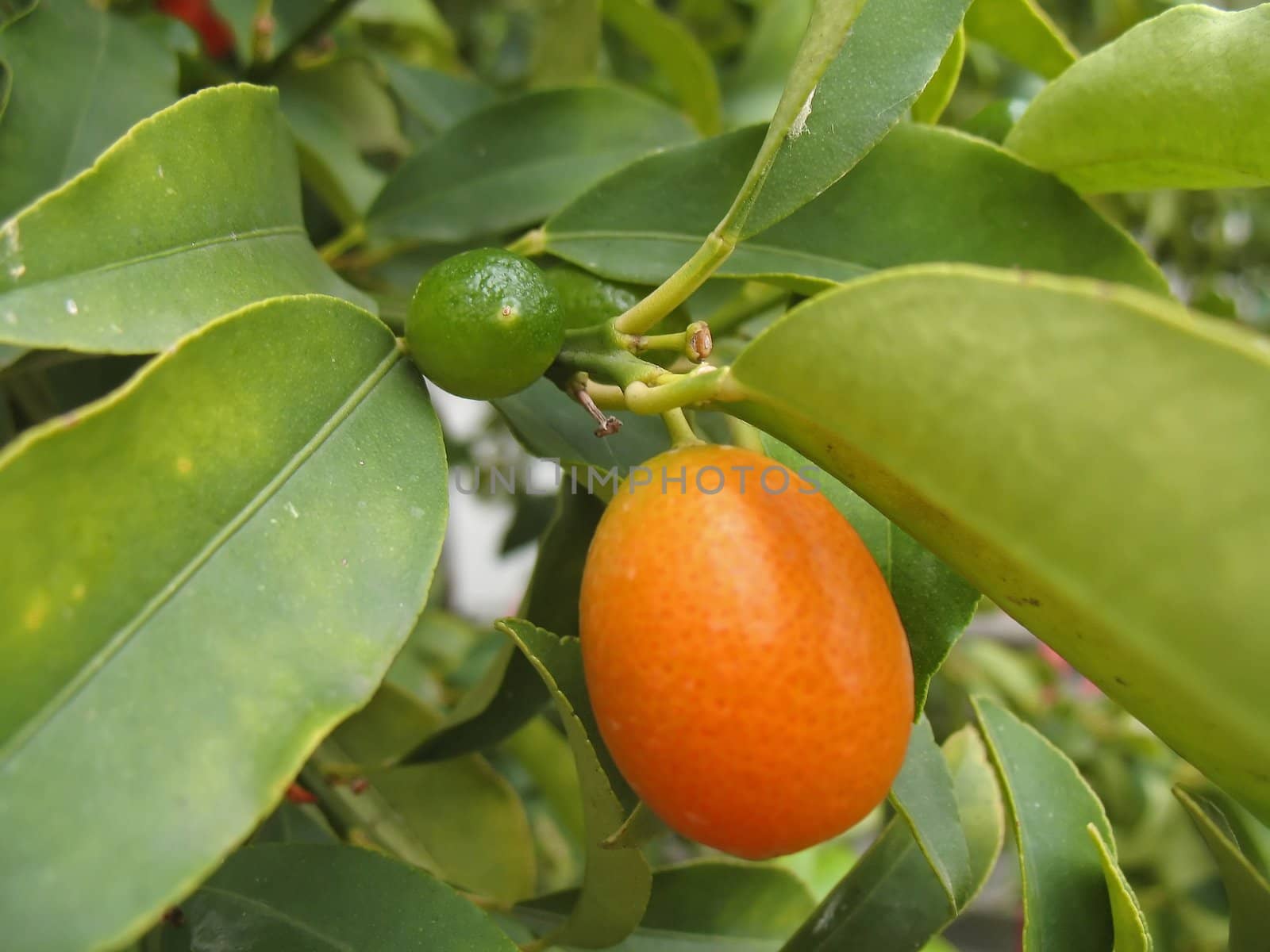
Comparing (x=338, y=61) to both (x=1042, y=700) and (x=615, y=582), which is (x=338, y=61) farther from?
(x=1042, y=700)

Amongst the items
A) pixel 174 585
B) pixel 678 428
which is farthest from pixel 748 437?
pixel 174 585

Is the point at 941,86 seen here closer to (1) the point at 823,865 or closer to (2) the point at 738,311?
(2) the point at 738,311

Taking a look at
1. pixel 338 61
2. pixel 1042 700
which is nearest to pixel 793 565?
pixel 338 61

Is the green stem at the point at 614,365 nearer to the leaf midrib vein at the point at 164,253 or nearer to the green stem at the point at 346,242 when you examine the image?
the leaf midrib vein at the point at 164,253

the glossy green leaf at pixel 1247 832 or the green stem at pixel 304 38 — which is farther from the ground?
the green stem at pixel 304 38

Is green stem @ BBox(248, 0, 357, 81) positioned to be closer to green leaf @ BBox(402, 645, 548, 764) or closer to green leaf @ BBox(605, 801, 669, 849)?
green leaf @ BBox(402, 645, 548, 764)

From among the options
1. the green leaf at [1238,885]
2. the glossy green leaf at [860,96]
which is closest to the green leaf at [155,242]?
the glossy green leaf at [860,96]
